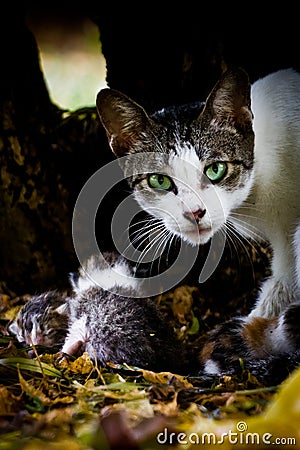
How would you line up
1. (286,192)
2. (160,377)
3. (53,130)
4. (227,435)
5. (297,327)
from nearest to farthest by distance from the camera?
Answer: (227,435) → (160,377) → (297,327) → (286,192) → (53,130)

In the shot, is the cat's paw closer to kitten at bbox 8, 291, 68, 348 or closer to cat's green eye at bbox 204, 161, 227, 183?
cat's green eye at bbox 204, 161, 227, 183

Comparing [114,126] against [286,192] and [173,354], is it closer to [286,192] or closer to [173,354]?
[286,192]

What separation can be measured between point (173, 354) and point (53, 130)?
165 centimetres

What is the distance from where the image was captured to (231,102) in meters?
2.28

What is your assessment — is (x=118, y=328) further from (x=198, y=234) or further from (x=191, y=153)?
(x=191, y=153)

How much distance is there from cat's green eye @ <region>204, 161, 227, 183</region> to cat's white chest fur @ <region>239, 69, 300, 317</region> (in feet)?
0.58

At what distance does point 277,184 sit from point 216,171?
0.28 meters

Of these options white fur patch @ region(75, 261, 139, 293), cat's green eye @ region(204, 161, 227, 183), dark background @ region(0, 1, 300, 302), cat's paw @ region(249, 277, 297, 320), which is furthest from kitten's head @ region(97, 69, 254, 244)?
dark background @ region(0, 1, 300, 302)

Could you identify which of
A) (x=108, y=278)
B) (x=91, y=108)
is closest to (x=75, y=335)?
(x=108, y=278)

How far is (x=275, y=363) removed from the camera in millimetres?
1943

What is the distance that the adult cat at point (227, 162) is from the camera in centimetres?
225

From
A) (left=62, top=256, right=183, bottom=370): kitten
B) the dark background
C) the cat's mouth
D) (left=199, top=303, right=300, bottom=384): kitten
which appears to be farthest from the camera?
the dark background

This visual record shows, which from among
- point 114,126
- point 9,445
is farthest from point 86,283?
point 9,445

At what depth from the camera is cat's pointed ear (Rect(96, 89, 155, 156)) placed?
2.31 meters
